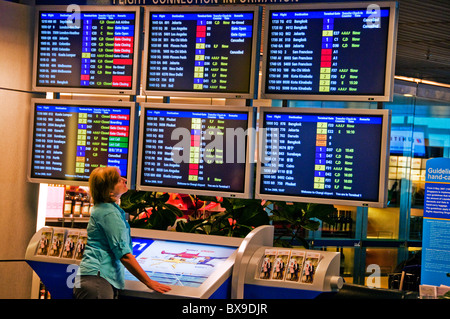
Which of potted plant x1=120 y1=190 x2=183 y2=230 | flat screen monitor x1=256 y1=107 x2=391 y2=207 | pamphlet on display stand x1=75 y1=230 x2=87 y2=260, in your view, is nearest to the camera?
flat screen monitor x1=256 y1=107 x2=391 y2=207

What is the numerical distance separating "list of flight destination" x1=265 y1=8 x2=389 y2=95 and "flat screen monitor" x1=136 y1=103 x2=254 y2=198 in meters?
0.37

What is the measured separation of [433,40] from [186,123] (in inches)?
215

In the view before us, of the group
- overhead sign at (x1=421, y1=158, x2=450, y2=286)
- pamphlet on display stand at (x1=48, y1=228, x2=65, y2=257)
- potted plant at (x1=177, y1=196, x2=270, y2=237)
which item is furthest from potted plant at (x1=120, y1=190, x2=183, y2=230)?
overhead sign at (x1=421, y1=158, x2=450, y2=286)

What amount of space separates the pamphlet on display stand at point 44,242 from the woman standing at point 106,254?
0.75 meters

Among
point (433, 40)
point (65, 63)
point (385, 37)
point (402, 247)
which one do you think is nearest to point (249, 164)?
point (385, 37)

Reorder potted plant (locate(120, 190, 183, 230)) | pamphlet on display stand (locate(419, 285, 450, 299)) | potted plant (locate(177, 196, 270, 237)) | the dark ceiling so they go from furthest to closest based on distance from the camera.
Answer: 1. the dark ceiling
2. potted plant (locate(120, 190, 183, 230))
3. potted plant (locate(177, 196, 270, 237))
4. pamphlet on display stand (locate(419, 285, 450, 299))

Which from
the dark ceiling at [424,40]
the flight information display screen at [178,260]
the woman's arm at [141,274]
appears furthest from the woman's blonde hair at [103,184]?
the dark ceiling at [424,40]

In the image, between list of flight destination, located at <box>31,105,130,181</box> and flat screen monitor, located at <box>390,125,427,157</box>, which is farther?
flat screen monitor, located at <box>390,125,427,157</box>

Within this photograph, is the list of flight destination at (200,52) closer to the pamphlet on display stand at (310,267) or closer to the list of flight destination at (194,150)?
the list of flight destination at (194,150)

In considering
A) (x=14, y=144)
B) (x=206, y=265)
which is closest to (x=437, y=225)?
(x=206, y=265)

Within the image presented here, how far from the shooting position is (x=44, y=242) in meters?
3.99

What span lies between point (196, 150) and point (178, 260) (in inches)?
31.7

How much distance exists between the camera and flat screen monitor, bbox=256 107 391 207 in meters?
3.65

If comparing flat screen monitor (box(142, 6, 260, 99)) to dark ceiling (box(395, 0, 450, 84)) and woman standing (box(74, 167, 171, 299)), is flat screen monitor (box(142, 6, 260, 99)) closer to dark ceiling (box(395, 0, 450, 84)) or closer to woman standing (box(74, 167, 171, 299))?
woman standing (box(74, 167, 171, 299))
